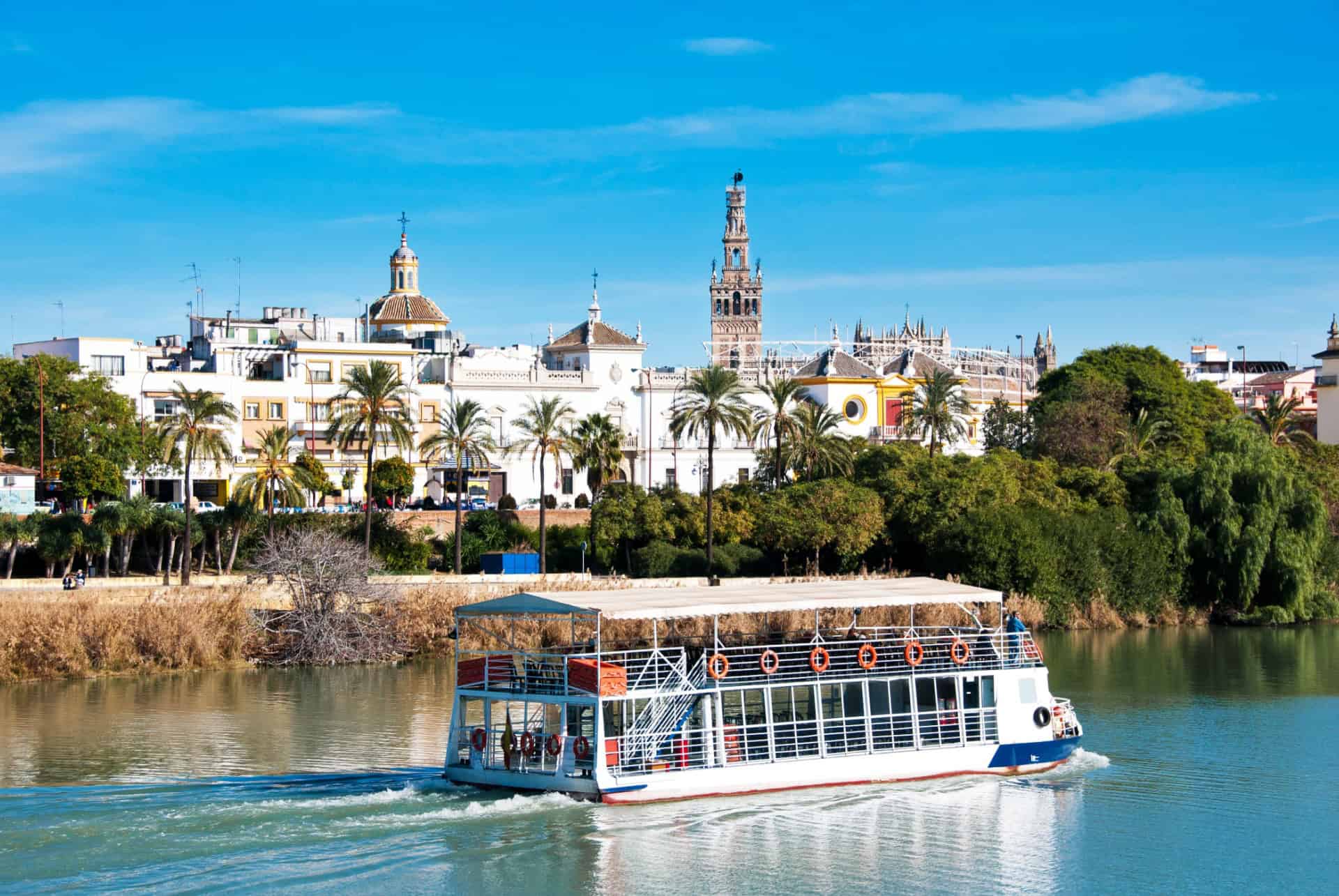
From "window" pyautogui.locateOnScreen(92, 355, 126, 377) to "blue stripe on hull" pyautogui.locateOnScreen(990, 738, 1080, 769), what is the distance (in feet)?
199

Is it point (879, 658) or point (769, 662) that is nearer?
point (769, 662)

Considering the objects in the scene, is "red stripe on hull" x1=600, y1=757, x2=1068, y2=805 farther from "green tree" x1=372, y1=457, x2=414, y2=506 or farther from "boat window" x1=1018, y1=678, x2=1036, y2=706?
"green tree" x1=372, y1=457, x2=414, y2=506

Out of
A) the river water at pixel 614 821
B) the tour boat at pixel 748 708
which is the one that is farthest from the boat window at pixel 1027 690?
the river water at pixel 614 821

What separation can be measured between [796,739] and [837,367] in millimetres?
78374

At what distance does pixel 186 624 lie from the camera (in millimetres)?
51688

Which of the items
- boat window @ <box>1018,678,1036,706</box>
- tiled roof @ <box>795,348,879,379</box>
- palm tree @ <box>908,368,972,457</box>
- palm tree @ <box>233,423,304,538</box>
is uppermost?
tiled roof @ <box>795,348,879,379</box>

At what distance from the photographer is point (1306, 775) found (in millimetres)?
35312

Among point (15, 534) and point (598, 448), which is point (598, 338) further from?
point (15, 534)

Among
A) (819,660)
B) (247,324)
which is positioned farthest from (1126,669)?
(247,324)

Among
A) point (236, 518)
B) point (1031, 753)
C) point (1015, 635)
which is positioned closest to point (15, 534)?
point (236, 518)

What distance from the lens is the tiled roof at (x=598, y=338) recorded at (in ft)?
326

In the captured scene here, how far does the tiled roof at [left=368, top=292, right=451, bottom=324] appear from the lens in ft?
348

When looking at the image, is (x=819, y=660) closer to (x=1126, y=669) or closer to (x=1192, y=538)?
(x=1126, y=669)

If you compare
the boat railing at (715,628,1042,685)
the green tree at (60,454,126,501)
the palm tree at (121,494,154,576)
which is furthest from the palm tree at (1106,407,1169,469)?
the boat railing at (715,628,1042,685)
